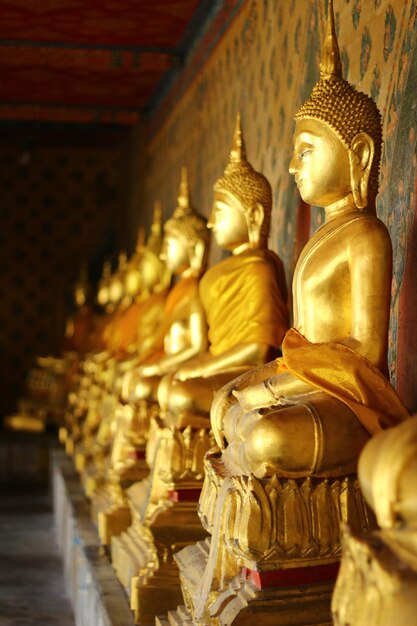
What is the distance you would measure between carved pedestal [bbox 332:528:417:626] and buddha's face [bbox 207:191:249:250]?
7.96 feet

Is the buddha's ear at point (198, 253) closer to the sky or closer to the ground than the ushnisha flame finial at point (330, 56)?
closer to the ground

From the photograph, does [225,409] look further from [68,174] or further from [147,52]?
[68,174]

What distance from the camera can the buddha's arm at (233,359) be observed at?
3604 mm

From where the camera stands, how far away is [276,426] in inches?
86.3

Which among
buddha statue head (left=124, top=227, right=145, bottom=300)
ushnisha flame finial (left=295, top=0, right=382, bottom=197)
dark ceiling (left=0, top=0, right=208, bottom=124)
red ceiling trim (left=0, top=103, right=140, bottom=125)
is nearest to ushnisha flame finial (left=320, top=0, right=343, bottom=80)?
ushnisha flame finial (left=295, top=0, right=382, bottom=197)

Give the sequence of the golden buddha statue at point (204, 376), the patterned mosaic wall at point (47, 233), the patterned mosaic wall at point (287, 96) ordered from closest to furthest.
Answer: the patterned mosaic wall at point (287, 96), the golden buddha statue at point (204, 376), the patterned mosaic wall at point (47, 233)

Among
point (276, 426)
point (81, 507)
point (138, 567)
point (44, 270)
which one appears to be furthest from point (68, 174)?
point (276, 426)

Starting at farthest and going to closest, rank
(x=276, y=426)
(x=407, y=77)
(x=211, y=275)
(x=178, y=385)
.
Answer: (x=211, y=275) → (x=178, y=385) → (x=407, y=77) → (x=276, y=426)

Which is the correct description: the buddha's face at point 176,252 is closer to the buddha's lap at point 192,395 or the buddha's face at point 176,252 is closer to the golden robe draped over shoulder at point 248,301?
the golden robe draped over shoulder at point 248,301

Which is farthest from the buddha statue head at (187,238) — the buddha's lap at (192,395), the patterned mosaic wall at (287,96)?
the buddha's lap at (192,395)

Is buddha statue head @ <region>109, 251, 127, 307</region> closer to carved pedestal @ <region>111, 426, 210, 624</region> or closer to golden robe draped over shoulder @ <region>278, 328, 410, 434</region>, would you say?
carved pedestal @ <region>111, 426, 210, 624</region>

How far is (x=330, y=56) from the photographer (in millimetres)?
2707

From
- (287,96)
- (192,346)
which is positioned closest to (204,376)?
Answer: (192,346)

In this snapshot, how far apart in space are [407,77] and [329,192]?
61cm
